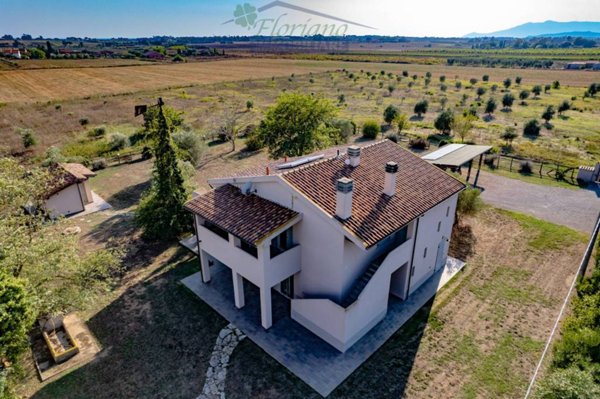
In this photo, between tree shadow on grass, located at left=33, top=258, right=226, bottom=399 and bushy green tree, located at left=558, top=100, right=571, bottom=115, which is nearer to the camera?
tree shadow on grass, located at left=33, top=258, right=226, bottom=399

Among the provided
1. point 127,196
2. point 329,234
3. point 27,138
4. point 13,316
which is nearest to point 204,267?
point 329,234

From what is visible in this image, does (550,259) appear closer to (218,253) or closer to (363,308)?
(363,308)

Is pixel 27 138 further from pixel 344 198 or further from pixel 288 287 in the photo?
pixel 344 198

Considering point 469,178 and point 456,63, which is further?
point 456,63

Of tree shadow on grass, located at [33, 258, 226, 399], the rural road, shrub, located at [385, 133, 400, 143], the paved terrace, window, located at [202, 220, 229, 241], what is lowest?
tree shadow on grass, located at [33, 258, 226, 399]

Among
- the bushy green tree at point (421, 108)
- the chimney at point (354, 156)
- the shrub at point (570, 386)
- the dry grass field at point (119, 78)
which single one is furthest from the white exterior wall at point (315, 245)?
the dry grass field at point (119, 78)

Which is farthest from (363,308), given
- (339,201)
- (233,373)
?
(233,373)

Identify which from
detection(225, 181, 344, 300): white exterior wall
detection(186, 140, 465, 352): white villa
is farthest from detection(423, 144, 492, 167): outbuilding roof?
detection(225, 181, 344, 300): white exterior wall

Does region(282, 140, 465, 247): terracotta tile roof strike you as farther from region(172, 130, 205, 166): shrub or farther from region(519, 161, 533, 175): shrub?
region(172, 130, 205, 166): shrub
